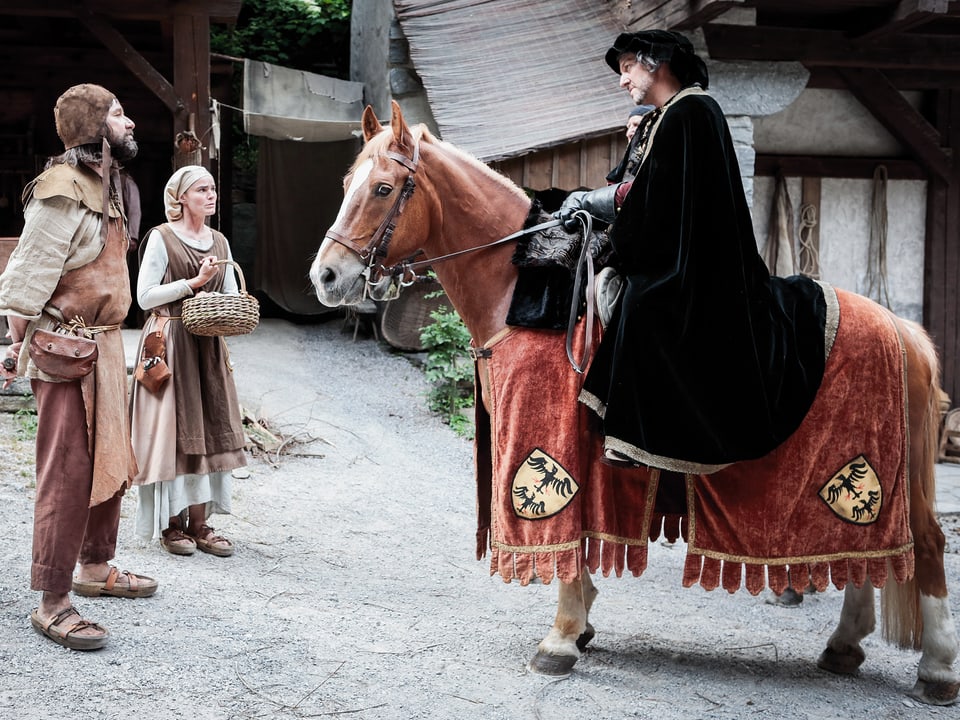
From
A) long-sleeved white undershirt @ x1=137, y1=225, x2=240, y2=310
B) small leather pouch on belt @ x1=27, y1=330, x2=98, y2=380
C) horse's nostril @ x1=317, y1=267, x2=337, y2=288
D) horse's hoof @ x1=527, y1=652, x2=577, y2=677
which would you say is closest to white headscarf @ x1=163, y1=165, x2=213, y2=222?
long-sleeved white undershirt @ x1=137, y1=225, x2=240, y2=310

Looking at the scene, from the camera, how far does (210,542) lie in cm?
504

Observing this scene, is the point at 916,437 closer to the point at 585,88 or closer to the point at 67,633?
the point at 67,633

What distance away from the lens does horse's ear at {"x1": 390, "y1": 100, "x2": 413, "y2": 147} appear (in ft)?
11.1

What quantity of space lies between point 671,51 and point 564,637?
7.24 ft

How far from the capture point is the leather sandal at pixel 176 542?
4914mm

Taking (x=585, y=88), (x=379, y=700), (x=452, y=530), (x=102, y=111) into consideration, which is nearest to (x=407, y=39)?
(x=585, y=88)

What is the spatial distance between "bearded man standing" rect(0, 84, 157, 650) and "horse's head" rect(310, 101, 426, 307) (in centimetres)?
93

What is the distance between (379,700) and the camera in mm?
3377

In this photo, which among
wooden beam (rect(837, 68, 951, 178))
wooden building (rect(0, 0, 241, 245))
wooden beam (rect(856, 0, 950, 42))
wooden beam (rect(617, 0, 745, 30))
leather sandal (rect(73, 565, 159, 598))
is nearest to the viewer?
leather sandal (rect(73, 565, 159, 598))

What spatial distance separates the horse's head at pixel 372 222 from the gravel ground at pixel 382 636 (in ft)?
4.67

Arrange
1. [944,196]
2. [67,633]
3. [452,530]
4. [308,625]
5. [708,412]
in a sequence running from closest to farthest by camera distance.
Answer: [708,412], [67,633], [308,625], [452,530], [944,196]

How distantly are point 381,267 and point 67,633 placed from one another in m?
1.79

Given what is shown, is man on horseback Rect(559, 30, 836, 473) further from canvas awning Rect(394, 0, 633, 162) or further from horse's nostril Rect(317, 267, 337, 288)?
canvas awning Rect(394, 0, 633, 162)

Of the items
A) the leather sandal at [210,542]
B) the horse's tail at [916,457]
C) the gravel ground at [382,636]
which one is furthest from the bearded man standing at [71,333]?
the horse's tail at [916,457]
